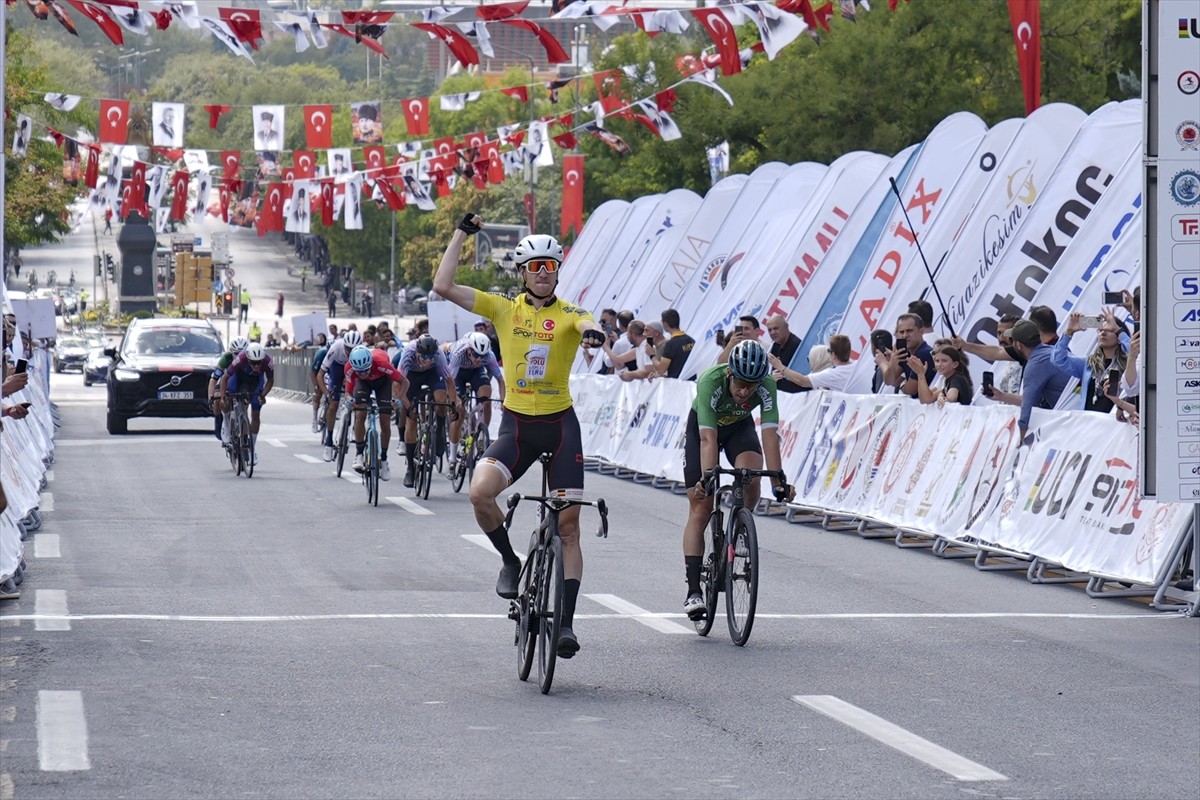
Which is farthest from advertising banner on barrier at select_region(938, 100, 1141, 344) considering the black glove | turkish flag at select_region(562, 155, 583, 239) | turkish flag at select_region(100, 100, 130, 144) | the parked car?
the parked car

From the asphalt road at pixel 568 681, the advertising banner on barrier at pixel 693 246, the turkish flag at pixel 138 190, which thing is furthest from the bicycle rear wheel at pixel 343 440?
the turkish flag at pixel 138 190

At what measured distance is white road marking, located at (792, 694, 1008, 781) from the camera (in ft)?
24.3

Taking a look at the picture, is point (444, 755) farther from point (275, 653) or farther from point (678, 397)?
point (678, 397)

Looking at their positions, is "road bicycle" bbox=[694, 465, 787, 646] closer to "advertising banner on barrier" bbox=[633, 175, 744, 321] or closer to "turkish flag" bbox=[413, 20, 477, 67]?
"turkish flag" bbox=[413, 20, 477, 67]

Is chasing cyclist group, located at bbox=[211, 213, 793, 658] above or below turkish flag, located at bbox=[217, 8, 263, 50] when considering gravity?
below

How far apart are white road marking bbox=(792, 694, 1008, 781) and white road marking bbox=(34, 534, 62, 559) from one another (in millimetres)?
7476

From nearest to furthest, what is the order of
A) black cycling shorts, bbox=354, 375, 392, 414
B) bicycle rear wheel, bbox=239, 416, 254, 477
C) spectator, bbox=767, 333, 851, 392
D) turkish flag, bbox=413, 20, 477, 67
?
spectator, bbox=767, 333, 851, 392 < black cycling shorts, bbox=354, 375, 392, 414 < turkish flag, bbox=413, 20, 477, 67 < bicycle rear wheel, bbox=239, 416, 254, 477

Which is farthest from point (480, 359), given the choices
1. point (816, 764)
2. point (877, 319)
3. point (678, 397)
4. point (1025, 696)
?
point (816, 764)

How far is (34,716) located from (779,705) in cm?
315

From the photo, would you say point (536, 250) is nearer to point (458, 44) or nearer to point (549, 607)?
point (549, 607)

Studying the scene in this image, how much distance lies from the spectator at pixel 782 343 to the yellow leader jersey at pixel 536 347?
34.3 feet

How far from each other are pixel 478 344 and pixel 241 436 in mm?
3628

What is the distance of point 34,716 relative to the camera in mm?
8234

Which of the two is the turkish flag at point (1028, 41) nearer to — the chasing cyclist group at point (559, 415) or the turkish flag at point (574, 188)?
the chasing cyclist group at point (559, 415)
